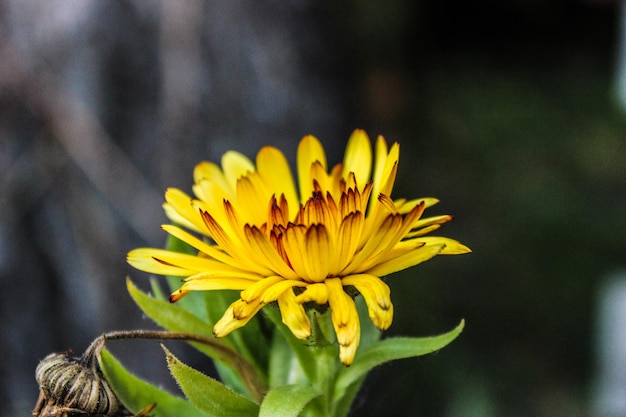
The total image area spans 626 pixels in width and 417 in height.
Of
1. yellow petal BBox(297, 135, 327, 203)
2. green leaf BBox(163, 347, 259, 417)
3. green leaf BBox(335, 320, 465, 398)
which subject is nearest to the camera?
green leaf BBox(163, 347, 259, 417)

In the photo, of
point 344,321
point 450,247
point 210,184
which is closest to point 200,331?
point 210,184

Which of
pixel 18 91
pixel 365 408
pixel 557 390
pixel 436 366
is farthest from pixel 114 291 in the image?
pixel 557 390

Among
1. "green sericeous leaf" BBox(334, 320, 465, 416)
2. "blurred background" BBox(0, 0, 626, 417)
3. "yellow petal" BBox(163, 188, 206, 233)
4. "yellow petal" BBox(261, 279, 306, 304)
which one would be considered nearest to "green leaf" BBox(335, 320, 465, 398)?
"green sericeous leaf" BBox(334, 320, 465, 416)

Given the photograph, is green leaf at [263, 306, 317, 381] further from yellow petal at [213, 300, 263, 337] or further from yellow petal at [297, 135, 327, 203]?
yellow petal at [297, 135, 327, 203]

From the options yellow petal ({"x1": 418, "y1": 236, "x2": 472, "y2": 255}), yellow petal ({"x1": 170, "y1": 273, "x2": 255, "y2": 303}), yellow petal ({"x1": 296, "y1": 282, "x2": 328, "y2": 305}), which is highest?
yellow petal ({"x1": 170, "y1": 273, "x2": 255, "y2": 303})

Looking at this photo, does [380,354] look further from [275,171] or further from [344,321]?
[275,171]

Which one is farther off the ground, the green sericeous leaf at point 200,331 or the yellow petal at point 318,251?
the yellow petal at point 318,251

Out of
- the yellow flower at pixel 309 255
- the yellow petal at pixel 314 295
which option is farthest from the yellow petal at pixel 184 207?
the yellow petal at pixel 314 295

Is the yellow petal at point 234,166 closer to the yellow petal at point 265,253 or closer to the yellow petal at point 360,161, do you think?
the yellow petal at point 360,161

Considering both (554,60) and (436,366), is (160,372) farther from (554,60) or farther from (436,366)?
(554,60)
